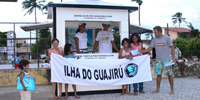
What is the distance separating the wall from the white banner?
2747 millimetres

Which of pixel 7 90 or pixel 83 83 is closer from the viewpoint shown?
pixel 83 83

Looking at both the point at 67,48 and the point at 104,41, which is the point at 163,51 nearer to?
the point at 104,41

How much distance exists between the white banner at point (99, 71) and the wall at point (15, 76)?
2.75m

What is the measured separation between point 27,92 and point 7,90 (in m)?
3.26

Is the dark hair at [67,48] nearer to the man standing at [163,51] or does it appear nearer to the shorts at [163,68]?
the man standing at [163,51]

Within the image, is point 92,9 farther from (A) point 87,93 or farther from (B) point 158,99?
(B) point 158,99

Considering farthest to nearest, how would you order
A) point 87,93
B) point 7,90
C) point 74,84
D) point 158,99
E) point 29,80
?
1. point 7,90
2. point 87,93
3. point 74,84
4. point 158,99
5. point 29,80

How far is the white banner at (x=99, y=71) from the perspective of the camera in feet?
18.7

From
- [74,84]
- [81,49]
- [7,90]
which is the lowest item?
[7,90]

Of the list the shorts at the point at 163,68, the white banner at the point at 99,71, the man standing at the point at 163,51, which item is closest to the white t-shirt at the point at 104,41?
the white banner at the point at 99,71

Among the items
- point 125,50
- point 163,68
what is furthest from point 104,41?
point 163,68

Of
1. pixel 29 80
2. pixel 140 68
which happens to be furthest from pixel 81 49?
pixel 29 80

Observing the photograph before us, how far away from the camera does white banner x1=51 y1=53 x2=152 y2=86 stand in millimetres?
5715

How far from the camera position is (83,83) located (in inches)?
233
